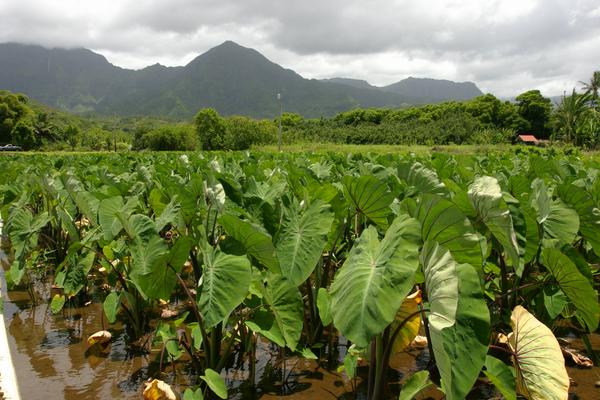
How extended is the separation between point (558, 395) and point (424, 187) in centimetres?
123

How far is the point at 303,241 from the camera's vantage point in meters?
1.92

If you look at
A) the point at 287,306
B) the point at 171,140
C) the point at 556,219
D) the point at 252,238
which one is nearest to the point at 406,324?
the point at 287,306

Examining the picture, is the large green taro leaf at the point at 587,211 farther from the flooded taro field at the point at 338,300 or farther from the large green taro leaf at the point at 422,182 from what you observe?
the large green taro leaf at the point at 422,182

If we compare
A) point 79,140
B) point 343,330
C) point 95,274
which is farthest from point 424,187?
point 79,140

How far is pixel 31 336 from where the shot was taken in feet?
8.73

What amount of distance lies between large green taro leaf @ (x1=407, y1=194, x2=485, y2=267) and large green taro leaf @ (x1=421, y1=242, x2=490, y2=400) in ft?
0.69

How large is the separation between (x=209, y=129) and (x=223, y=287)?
47.6m

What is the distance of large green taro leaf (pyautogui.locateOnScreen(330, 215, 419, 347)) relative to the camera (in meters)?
1.15

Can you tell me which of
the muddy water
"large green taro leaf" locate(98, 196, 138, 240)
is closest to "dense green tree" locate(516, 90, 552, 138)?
the muddy water

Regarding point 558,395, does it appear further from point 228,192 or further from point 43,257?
point 43,257

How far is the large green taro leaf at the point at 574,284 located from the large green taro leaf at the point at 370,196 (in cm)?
64

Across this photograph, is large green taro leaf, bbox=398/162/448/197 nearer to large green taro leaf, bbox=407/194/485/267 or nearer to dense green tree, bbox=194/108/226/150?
large green taro leaf, bbox=407/194/485/267

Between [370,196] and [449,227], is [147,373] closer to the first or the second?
[370,196]

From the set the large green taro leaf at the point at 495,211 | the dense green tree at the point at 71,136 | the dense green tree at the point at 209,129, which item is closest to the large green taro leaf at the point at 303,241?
the large green taro leaf at the point at 495,211
